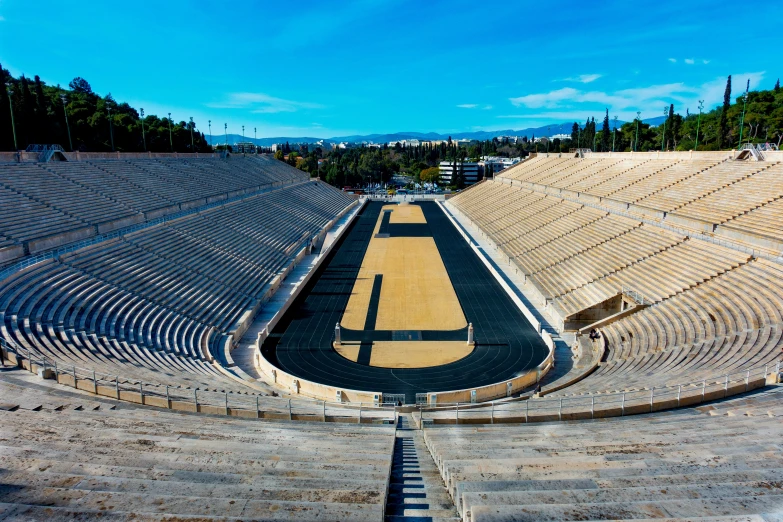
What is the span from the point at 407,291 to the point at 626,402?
14945mm

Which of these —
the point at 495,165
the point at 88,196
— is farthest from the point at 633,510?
the point at 495,165

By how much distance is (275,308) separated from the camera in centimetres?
2034

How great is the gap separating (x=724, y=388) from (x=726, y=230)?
38.6 ft

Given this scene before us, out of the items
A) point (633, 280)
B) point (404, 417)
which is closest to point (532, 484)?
point (404, 417)

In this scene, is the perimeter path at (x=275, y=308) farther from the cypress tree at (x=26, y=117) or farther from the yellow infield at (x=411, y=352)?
the cypress tree at (x=26, y=117)

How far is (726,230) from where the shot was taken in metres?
18.8

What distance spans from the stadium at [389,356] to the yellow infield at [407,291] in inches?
7.3

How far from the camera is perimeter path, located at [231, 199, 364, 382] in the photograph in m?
15.3

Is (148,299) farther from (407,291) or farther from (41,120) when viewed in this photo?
(41,120)

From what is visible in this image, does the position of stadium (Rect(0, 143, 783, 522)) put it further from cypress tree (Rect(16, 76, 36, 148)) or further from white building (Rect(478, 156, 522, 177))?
white building (Rect(478, 156, 522, 177))

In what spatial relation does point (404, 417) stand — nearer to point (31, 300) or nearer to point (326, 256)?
point (31, 300)

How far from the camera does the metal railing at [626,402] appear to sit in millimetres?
9633

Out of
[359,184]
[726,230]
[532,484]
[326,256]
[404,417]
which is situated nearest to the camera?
[532,484]

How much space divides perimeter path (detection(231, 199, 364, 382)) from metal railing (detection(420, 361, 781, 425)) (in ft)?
20.8
